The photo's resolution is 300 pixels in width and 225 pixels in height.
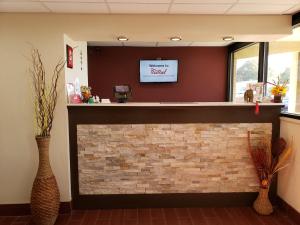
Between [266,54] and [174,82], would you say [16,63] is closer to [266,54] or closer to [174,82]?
[266,54]

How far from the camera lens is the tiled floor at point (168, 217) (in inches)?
113

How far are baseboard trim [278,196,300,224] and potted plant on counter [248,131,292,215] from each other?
7.0 inches

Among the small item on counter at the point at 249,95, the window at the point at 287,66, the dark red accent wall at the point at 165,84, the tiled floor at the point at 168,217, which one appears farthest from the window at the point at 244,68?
the tiled floor at the point at 168,217

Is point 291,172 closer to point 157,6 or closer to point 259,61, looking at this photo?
point 259,61

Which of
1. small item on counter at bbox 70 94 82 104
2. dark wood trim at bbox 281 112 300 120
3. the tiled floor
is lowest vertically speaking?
the tiled floor

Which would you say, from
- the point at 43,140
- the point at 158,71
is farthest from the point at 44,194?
the point at 158,71

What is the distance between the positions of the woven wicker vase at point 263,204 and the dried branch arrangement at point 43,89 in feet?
8.36

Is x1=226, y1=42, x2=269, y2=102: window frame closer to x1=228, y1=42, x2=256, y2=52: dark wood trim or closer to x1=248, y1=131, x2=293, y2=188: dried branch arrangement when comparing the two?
x1=228, y1=42, x2=256, y2=52: dark wood trim

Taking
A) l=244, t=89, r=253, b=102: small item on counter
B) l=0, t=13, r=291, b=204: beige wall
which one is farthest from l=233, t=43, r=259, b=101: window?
l=0, t=13, r=291, b=204: beige wall

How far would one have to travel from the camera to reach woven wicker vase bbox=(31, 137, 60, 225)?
2695 millimetres

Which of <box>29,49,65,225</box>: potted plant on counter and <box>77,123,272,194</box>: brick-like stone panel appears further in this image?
<box>77,123,272,194</box>: brick-like stone panel

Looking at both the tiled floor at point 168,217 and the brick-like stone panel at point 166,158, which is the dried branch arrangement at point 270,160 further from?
the tiled floor at point 168,217

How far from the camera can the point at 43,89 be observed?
2867 millimetres

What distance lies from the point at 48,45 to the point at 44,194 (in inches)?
63.6
